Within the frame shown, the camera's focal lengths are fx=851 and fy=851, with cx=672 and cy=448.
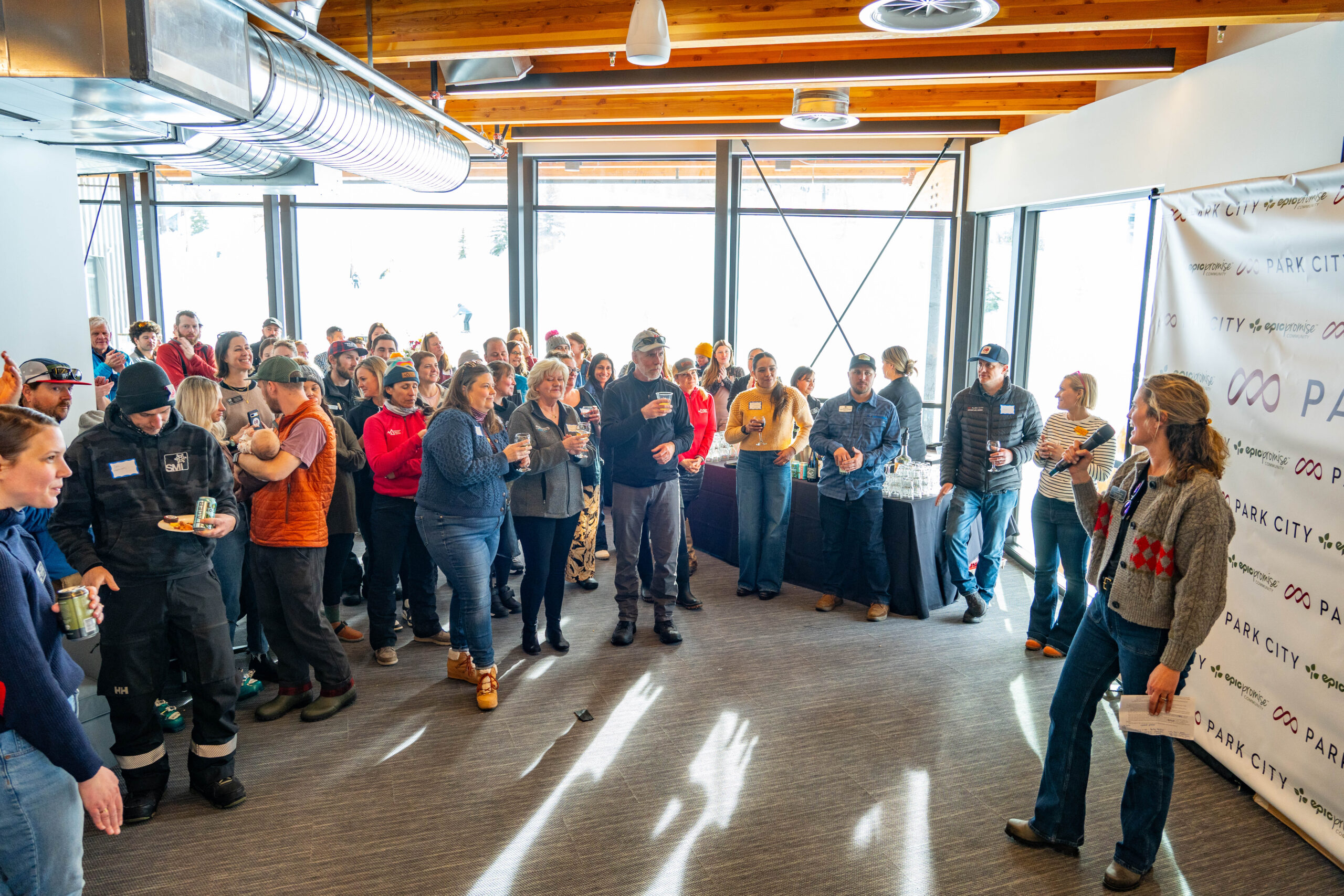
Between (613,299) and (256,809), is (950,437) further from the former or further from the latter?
(613,299)

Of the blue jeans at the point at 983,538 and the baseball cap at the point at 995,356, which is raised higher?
the baseball cap at the point at 995,356

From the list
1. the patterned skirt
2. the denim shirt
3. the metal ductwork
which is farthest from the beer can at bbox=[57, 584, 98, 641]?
the denim shirt

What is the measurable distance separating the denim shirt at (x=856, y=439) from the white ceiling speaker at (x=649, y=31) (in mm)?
2465

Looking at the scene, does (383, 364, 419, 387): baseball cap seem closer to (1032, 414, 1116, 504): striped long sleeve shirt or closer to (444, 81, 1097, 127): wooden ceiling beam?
(1032, 414, 1116, 504): striped long sleeve shirt

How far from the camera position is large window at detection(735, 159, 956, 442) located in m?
9.04

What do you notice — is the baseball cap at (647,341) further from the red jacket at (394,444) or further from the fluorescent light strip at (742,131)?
the fluorescent light strip at (742,131)

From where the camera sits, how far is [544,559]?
441 centimetres

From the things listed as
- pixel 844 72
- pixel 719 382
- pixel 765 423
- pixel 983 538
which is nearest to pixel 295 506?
pixel 765 423

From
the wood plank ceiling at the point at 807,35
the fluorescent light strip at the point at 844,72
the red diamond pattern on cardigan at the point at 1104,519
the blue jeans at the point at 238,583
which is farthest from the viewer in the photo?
the fluorescent light strip at the point at 844,72

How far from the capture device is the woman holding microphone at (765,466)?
5.54 metres

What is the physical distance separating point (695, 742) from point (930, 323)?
6.63 metres

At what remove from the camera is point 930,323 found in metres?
9.20

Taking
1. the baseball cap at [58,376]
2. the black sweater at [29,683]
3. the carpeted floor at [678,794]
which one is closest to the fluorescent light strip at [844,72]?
the carpeted floor at [678,794]

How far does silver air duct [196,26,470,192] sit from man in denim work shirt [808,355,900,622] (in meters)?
3.37
